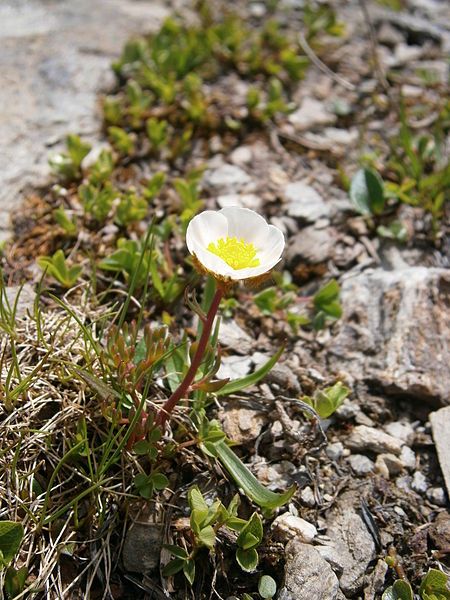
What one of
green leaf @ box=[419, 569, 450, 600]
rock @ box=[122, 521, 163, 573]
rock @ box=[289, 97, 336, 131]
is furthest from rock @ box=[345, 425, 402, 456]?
rock @ box=[289, 97, 336, 131]

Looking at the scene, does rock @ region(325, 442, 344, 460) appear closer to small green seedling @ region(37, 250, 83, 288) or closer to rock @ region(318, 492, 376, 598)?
rock @ region(318, 492, 376, 598)

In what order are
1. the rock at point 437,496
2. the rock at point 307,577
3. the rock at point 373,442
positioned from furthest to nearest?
1. the rock at point 373,442
2. the rock at point 437,496
3. the rock at point 307,577

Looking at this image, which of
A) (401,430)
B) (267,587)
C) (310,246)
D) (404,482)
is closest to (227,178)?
(310,246)

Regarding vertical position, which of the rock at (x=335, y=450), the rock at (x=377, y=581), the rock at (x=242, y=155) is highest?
the rock at (x=242, y=155)

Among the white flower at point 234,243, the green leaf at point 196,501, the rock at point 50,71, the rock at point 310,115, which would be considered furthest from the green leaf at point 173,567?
the rock at point 310,115

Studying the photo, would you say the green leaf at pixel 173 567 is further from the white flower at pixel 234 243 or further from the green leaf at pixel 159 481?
the white flower at pixel 234 243

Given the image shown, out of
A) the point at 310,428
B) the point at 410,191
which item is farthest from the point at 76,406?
the point at 410,191

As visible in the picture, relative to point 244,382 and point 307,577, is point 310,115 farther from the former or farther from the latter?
point 307,577
